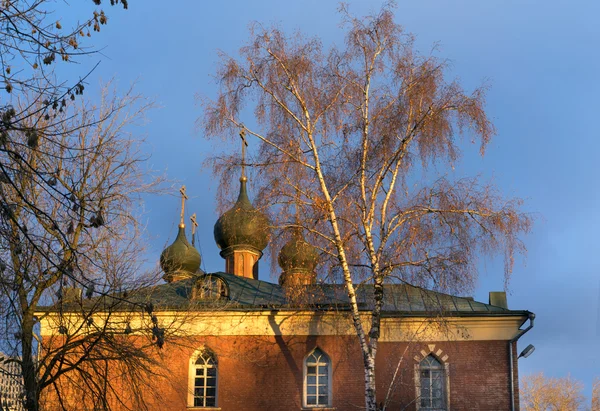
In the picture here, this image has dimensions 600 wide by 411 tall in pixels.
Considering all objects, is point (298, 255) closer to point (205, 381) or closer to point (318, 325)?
point (318, 325)

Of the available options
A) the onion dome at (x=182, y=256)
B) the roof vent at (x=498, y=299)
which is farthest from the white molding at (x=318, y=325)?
the onion dome at (x=182, y=256)

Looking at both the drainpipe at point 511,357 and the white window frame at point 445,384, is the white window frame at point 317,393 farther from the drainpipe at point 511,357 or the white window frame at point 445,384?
the drainpipe at point 511,357

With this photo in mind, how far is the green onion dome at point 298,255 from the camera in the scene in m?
16.0

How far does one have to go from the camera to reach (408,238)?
15.6 metres

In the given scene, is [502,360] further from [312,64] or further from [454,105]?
[312,64]

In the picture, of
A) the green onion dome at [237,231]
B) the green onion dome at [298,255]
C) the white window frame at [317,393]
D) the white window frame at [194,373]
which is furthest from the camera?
the green onion dome at [237,231]

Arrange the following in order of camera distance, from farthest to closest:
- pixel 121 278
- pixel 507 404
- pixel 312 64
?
1. pixel 507 404
2. pixel 312 64
3. pixel 121 278

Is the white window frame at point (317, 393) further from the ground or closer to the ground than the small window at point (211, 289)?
closer to the ground

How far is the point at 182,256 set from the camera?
2584 centimetres

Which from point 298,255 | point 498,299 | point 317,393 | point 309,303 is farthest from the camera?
point 498,299

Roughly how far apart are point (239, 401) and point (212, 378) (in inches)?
34.4

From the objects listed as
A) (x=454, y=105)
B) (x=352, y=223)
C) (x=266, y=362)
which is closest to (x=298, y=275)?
(x=352, y=223)

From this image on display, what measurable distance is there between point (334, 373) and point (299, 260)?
3.41 m

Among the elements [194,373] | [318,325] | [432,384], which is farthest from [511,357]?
[194,373]
